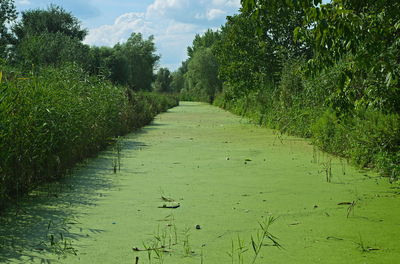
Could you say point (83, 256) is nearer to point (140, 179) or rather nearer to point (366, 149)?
point (140, 179)

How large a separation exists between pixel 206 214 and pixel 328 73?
4245 mm

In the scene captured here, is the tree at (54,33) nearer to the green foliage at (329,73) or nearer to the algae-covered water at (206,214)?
the green foliage at (329,73)

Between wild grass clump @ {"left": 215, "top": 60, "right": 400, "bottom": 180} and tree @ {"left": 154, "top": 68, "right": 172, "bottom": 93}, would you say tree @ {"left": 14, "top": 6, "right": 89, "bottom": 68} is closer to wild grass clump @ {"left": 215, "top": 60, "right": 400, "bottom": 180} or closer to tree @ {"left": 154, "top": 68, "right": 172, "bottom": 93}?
wild grass clump @ {"left": 215, "top": 60, "right": 400, "bottom": 180}

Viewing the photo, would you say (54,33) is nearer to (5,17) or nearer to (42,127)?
(5,17)

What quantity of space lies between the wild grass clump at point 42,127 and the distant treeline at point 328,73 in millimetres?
1991

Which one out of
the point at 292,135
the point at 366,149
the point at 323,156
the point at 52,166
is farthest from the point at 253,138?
the point at 52,166

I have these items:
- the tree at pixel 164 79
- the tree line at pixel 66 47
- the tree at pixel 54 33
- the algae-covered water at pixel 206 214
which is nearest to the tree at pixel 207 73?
the tree line at pixel 66 47

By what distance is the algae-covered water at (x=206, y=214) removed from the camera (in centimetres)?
259

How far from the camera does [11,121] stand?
3.61 meters

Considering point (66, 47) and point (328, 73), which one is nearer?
point (328, 73)

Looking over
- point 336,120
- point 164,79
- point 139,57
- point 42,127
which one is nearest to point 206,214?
point 42,127

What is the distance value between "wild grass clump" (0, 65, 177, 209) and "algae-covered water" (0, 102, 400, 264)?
Result: 0.18 meters

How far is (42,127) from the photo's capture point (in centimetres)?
Result: 420

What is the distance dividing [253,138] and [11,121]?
5.61m
